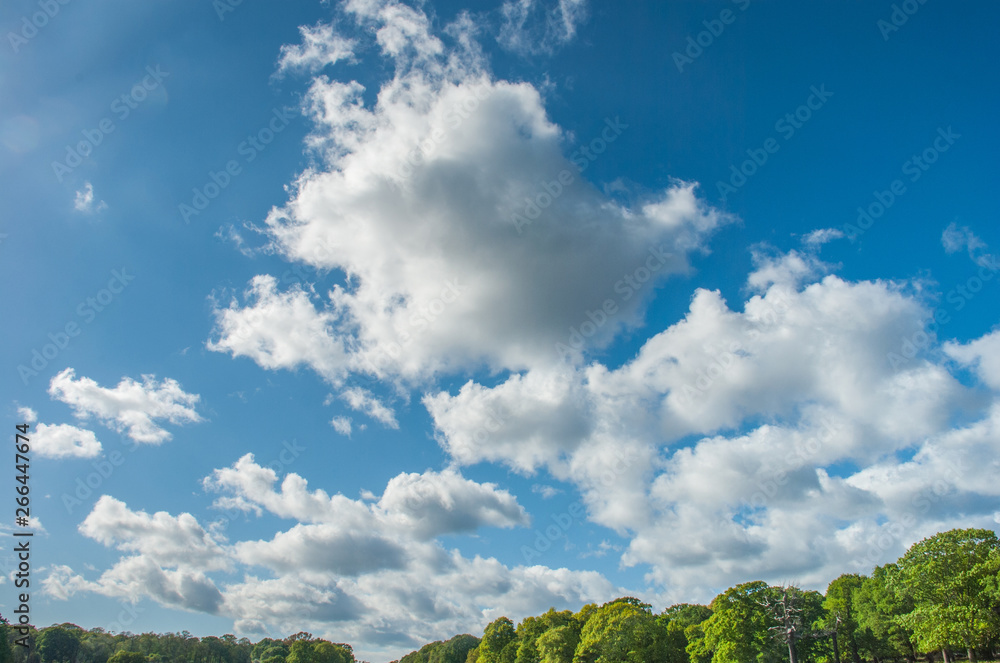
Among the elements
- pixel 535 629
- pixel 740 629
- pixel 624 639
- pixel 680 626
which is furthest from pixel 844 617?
pixel 535 629

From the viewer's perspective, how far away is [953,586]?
47.1 metres

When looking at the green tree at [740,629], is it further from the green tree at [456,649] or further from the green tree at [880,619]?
the green tree at [456,649]

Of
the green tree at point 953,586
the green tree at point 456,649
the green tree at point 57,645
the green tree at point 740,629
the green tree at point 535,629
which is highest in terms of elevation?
the green tree at point 953,586

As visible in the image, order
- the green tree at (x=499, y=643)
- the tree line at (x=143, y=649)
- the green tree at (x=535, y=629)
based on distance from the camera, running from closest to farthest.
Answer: the green tree at (x=535, y=629) → the green tree at (x=499, y=643) → the tree line at (x=143, y=649)

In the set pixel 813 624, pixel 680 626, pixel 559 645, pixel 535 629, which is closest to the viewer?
pixel 680 626

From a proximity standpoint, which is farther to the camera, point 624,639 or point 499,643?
point 499,643

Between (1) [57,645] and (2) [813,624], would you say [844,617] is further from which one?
(1) [57,645]

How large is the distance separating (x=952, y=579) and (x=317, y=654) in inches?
6037

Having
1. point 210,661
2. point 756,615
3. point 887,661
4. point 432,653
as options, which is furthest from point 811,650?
point 210,661

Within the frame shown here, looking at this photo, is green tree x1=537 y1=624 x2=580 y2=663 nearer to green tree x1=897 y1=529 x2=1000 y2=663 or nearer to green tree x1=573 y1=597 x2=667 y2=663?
green tree x1=573 y1=597 x2=667 y2=663

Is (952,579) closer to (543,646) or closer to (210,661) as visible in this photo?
(543,646)

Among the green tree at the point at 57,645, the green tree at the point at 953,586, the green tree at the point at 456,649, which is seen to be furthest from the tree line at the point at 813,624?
the green tree at the point at 456,649

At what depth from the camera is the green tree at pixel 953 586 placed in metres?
45.5

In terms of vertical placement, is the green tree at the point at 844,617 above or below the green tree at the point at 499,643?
above
